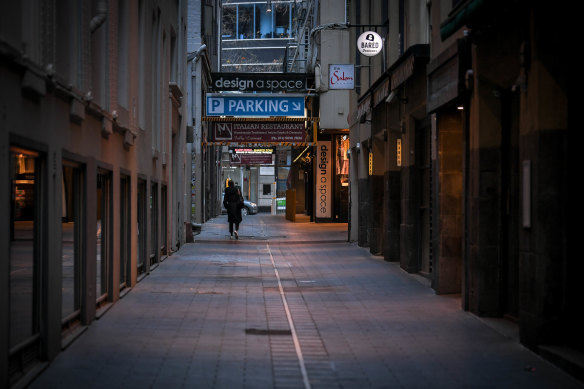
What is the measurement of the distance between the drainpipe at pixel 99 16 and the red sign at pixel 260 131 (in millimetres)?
25159

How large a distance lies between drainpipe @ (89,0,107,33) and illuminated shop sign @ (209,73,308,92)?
2715 cm

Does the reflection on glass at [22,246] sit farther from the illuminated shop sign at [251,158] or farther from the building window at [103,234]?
the illuminated shop sign at [251,158]

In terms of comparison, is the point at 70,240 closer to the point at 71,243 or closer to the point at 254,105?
the point at 71,243

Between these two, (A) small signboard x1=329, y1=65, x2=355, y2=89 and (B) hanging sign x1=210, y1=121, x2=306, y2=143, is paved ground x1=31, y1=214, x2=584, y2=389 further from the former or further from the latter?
(B) hanging sign x1=210, y1=121, x2=306, y2=143

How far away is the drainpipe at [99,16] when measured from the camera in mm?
11203

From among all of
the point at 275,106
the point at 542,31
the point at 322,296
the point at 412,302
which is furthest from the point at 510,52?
the point at 275,106

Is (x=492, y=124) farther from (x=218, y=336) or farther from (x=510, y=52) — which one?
(x=218, y=336)

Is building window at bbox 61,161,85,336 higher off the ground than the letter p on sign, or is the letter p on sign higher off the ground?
the letter p on sign

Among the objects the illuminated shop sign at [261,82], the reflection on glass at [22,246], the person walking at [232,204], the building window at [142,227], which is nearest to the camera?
the reflection on glass at [22,246]

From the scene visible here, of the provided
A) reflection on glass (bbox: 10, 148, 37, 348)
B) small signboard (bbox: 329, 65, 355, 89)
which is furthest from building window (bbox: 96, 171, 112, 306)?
small signboard (bbox: 329, 65, 355, 89)

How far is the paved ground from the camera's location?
7438 millimetres

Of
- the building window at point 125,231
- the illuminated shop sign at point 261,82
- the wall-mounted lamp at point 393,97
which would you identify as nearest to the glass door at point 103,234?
the building window at point 125,231

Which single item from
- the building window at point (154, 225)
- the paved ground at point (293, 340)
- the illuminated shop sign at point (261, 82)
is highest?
the illuminated shop sign at point (261, 82)

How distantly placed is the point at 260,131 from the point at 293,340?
1089 inches
